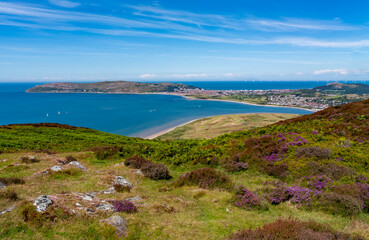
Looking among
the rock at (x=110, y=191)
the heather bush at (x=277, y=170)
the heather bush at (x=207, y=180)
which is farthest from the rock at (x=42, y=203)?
the heather bush at (x=277, y=170)

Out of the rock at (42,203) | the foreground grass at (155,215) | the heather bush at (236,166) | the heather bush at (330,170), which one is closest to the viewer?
the foreground grass at (155,215)

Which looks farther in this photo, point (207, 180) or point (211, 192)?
point (207, 180)

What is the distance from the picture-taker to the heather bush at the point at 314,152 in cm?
1717

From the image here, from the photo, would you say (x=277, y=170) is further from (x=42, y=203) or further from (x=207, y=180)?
(x=42, y=203)

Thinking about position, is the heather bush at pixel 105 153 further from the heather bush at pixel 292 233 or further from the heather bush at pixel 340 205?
the heather bush at pixel 340 205

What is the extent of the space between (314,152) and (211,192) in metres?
10.4

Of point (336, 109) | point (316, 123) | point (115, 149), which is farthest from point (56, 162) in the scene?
point (336, 109)

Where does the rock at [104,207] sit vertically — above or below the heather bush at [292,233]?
below

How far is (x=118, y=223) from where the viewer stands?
8148 mm

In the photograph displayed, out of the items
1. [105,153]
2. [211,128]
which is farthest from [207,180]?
[211,128]

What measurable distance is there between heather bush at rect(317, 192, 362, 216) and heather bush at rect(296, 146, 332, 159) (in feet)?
21.6

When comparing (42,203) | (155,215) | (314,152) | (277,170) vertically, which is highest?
(42,203)

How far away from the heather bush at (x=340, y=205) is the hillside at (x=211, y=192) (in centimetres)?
5

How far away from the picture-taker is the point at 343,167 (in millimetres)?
14844
